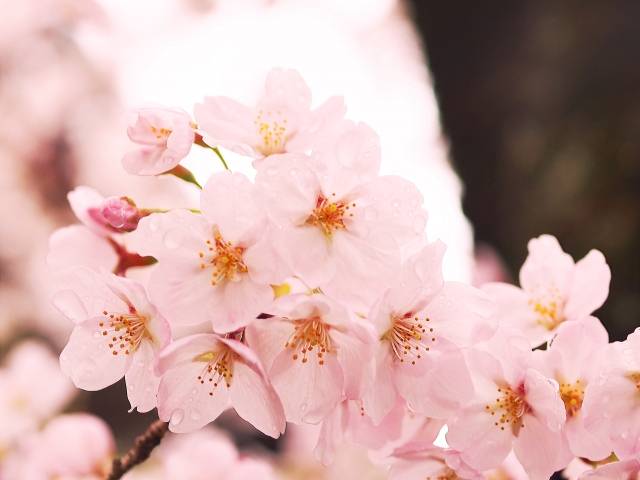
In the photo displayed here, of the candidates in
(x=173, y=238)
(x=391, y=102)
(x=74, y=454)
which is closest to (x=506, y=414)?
(x=173, y=238)

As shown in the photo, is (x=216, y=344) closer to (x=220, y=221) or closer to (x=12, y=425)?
(x=220, y=221)

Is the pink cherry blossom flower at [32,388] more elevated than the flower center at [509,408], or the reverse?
the flower center at [509,408]

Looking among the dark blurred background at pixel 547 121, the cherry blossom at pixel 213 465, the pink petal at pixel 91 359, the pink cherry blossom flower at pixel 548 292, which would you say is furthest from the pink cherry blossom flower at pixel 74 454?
the dark blurred background at pixel 547 121

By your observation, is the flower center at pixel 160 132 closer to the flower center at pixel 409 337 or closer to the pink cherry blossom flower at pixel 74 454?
the flower center at pixel 409 337

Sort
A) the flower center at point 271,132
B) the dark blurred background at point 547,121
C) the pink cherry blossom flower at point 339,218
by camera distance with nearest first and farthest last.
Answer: the pink cherry blossom flower at point 339,218 → the flower center at point 271,132 → the dark blurred background at point 547,121

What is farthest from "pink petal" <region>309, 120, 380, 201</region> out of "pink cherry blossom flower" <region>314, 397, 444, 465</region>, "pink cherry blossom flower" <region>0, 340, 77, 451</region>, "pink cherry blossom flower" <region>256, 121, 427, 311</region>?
"pink cherry blossom flower" <region>0, 340, 77, 451</region>

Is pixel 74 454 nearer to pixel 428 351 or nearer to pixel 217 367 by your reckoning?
pixel 217 367
